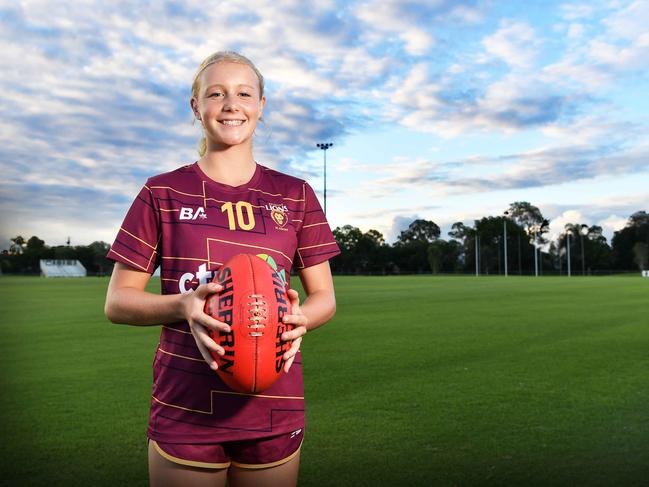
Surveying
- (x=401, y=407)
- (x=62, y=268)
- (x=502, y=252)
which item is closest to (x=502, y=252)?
(x=502, y=252)

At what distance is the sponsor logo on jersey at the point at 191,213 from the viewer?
223 centimetres

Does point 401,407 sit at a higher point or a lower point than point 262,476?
lower

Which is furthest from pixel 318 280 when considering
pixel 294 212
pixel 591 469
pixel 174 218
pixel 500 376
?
pixel 500 376

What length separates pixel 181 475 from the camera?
2.15 meters

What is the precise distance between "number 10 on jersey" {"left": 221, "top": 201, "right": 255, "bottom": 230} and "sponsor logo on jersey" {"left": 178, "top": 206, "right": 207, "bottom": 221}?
0.07 meters

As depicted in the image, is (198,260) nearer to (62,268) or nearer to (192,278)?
(192,278)

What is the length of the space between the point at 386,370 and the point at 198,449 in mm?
7067

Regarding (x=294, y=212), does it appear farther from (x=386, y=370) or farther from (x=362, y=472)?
(x=386, y=370)

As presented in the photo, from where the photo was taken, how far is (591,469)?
494 cm

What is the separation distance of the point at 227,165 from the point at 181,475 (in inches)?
43.0

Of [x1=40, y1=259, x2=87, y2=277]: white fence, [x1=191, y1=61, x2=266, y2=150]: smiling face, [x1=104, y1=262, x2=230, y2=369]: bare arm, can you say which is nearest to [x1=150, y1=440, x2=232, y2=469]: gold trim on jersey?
[x1=104, y1=262, x2=230, y2=369]: bare arm

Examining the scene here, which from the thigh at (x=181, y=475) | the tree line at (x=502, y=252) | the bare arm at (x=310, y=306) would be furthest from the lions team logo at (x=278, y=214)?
the tree line at (x=502, y=252)

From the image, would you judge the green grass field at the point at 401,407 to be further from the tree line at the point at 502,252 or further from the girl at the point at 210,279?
the tree line at the point at 502,252

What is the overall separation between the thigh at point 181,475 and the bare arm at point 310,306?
0.44 metres
